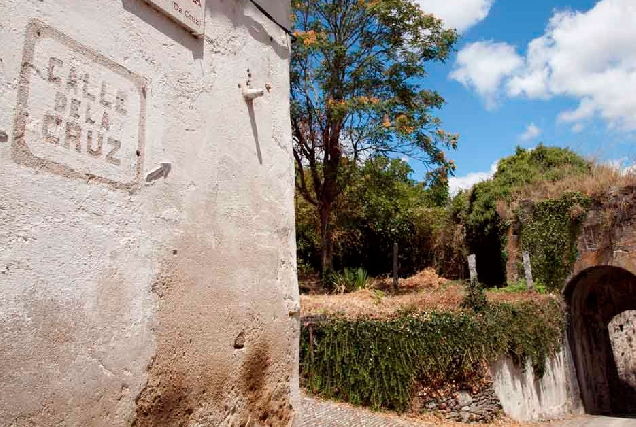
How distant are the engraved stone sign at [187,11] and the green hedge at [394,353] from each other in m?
8.40

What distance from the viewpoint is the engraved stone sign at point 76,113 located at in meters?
2.01

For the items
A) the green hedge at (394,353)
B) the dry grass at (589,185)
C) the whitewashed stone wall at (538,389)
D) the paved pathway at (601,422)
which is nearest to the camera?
the green hedge at (394,353)

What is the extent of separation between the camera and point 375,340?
1029 centimetres

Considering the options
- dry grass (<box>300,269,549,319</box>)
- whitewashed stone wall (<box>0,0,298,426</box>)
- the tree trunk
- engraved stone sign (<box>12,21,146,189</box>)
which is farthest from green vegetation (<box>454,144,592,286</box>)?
engraved stone sign (<box>12,21,146,189</box>)

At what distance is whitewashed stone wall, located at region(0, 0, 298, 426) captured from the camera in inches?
77.0

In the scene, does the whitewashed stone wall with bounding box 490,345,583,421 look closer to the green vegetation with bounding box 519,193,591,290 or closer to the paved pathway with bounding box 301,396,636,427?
the green vegetation with bounding box 519,193,591,290

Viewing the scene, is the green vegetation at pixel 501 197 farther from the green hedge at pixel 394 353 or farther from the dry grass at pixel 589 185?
the green hedge at pixel 394 353

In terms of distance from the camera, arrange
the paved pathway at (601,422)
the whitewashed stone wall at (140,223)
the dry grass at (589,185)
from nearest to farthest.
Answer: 1. the whitewashed stone wall at (140,223)
2. the paved pathway at (601,422)
3. the dry grass at (589,185)

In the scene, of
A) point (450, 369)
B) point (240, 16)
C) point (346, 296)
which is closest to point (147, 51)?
point (240, 16)

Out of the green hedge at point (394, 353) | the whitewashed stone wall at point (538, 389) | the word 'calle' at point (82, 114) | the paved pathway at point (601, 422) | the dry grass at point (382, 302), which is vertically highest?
the word 'calle' at point (82, 114)

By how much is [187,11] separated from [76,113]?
102 cm

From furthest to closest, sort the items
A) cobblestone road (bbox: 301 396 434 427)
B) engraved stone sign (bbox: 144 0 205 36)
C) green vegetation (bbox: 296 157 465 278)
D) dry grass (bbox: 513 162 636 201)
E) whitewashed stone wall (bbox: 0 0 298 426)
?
green vegetation (bbox: 296 157 465 278), dry grass (bbox: 513 162 636 201), cobblestone road (bbox: 301 396 434 427), engraved stone sign (bbox: 144 0 205 36), whitewashed stone wall (bbox: 0 0 298 426)

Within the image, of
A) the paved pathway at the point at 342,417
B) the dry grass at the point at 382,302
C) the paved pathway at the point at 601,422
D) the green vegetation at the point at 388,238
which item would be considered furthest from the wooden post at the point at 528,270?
the paved pathway at the point at 342,417

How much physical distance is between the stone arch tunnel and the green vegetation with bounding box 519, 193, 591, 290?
1.99 feet
